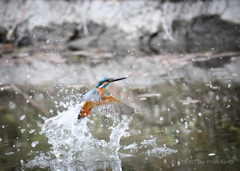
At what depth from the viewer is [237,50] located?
7688 millimetres

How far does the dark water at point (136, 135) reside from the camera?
2.72m

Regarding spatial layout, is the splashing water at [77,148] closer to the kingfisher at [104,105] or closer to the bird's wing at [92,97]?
the kingfisher at [104,105]

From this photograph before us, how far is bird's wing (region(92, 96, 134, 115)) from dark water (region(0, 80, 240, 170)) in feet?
0.88

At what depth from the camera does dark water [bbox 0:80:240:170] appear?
272 centimetres

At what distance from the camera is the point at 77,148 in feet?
10.3

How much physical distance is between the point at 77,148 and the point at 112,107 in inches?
20.4

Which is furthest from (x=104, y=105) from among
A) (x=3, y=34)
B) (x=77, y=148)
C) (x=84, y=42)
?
(x=3, y=34)

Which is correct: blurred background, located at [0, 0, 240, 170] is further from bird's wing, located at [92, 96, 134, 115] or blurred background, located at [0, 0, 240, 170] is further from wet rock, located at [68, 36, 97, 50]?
bird's wing, located at [92, 96, 134, 115]

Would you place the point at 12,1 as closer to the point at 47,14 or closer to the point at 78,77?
the point at 47,14

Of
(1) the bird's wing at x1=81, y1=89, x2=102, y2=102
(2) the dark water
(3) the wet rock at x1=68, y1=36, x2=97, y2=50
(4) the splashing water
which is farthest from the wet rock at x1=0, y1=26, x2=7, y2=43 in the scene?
(1) the bird's wing at x1=81, y1=89, x2=102, y2=102

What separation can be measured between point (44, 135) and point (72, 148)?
1.57 ft

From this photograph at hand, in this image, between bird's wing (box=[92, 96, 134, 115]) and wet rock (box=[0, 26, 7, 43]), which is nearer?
bird's wing (box=[92, 96, 134, 115])

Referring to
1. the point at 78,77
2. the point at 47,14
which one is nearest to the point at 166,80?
the point at 78,77

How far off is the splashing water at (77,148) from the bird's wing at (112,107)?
258mm
